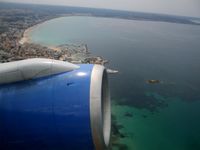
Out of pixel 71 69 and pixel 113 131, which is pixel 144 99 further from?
pixel 71 69

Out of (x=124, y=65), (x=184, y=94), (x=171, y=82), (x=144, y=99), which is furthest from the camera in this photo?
(x=124, y=65)

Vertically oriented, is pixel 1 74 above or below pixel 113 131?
above

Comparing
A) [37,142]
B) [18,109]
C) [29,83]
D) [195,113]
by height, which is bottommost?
[195,113]

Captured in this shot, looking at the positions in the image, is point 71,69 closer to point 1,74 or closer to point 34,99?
point 34,99

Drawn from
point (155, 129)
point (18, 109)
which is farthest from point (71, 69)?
point (155, 129)

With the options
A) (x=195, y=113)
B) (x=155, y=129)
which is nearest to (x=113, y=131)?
(x=155, y=129)

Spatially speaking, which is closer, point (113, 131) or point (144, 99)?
point (113, 131)

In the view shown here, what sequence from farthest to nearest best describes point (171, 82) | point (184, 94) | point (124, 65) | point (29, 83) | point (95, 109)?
Result: 1. point (124, 65)
2. point (171, 82)
3. point (184, 94)
4. point (29, 83)
5. point (95, 109)
